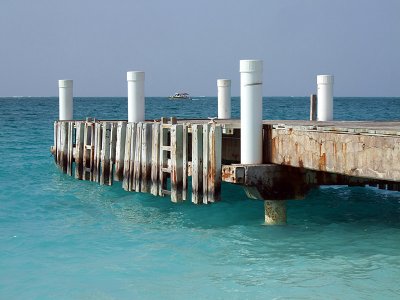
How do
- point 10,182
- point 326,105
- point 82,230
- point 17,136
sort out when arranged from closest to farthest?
point 82,230, point 326,105, point 10,182, point 17,136

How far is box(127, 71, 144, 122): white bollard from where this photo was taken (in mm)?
18234

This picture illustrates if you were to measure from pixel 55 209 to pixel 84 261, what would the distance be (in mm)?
6338

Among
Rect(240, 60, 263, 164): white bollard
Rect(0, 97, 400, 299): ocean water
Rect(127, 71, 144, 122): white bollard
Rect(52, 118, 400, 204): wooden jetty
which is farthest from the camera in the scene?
Rect(127, 71, 144, 122): white bollard

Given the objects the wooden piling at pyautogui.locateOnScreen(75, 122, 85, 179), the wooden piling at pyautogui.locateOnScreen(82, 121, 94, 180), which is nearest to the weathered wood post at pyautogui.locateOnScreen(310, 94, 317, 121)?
the wooden piling at pyautogui.locateOnScreen(82, 121, 94, 180)

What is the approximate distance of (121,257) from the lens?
44.7 feet

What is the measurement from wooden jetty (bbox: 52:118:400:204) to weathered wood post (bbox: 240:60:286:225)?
11.0 inches

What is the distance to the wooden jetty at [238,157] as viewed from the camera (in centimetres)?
1180

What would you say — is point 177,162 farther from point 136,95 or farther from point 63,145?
point 63,145

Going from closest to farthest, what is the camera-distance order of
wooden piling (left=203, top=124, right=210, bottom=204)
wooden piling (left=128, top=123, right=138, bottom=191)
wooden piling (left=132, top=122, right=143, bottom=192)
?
1. wooden piling (left=203, top=124, right=210, bottom=204)
2. wooden piling (left=132, top=122, right=143, bottom=192)
3. wooden piling (left=128, top=123, right=138, bottom=191)

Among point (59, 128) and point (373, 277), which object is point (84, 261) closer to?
point (373, 277)

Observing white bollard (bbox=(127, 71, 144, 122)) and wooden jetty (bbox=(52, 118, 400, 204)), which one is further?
white bollard (bbox=(127, 71, 144, 122))

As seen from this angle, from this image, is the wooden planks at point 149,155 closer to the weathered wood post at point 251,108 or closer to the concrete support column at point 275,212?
the weathered wood post at point 251,108

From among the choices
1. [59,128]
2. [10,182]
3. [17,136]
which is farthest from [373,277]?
[17,136]

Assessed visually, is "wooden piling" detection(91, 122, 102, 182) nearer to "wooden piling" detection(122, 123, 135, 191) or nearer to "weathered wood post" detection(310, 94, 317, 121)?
"wooden piling" detection(122, 123, 135, 191)
